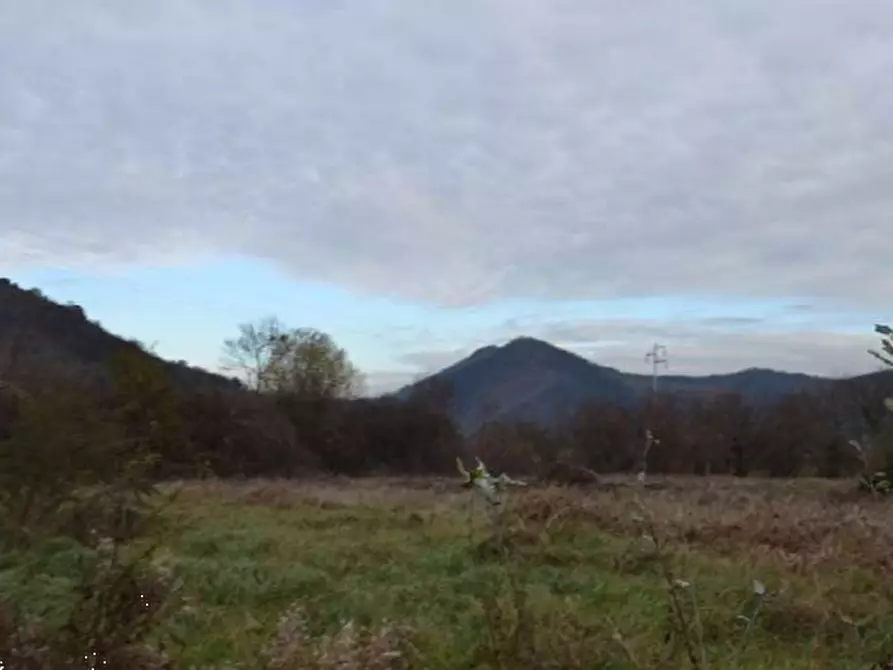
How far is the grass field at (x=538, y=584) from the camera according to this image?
4312 millimetres

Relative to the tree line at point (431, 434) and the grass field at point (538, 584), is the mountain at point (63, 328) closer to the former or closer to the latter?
the tree line at point (431, 434)

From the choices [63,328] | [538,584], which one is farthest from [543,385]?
[538,584]

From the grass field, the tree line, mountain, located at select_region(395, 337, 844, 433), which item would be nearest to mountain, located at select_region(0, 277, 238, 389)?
the tree line

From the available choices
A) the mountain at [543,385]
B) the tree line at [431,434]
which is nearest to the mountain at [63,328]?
the tree line at [431,434]

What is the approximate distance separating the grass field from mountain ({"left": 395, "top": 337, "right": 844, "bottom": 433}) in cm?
2492

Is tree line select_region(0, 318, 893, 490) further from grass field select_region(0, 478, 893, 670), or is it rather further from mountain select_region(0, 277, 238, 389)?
grass field select_region(0, 478, 893, 670)

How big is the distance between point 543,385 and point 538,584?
46.2m

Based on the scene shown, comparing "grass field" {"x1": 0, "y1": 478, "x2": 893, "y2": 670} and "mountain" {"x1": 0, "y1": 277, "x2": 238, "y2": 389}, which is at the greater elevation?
"mountain" {"x1": 0, "y1": 277, "x2": 238, "y2": 389}

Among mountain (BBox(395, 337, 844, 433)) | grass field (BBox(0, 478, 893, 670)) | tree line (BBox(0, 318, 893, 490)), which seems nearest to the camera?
grass field (BBox(0, 478, 893, 670))

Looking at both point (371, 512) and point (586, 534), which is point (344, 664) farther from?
point (371, 512)

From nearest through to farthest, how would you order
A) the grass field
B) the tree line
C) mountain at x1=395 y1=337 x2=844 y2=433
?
the grass field < the tree line < mountain at x1=395 y1=337 x2=844 y2=433

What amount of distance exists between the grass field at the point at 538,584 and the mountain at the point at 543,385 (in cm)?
2492

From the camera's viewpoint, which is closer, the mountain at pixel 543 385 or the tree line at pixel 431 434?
the tree line at pixel 431 434

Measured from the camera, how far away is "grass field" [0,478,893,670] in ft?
14.1
